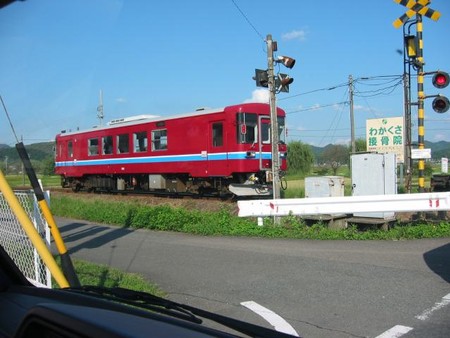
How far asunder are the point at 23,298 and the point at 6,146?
823 millimetres

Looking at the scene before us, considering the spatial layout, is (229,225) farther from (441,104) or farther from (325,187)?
(441,104)

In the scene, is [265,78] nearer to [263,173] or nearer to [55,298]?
[263,173]

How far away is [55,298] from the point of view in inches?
81.4

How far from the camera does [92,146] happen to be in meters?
22.6

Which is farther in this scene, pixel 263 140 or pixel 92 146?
pixel 92 146

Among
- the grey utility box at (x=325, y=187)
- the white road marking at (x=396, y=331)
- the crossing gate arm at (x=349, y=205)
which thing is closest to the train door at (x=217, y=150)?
the grey utility box at (x=325, y=187)

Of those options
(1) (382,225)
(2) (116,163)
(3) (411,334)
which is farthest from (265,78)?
(2) (116,163)

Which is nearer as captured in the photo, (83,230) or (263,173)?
(83,230)

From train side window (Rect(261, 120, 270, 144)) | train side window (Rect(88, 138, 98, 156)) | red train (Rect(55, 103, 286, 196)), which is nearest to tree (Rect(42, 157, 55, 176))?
red train (Rect(55, 103, 286, 196))

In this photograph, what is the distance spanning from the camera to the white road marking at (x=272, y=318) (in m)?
4.26

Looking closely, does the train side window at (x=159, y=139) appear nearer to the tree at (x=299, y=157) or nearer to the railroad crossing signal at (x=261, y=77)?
the railroad crossing signal at (x=261, y=77)

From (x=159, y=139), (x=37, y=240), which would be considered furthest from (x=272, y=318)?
(x=159, y=139)

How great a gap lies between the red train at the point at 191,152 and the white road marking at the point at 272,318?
8.57 meters

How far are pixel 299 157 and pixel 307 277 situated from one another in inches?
2196
